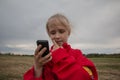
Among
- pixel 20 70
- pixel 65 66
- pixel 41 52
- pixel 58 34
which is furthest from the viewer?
pixel 20 70

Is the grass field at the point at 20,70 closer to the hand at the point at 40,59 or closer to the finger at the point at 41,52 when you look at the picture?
the hand at the point at 40,59

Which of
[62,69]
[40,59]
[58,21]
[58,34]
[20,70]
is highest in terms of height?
[58,21]

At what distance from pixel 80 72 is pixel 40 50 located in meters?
0.49

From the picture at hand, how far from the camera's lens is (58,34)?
275cm

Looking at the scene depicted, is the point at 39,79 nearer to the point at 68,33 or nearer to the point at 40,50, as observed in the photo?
the point at 40,50

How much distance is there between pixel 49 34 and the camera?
9.25 feet

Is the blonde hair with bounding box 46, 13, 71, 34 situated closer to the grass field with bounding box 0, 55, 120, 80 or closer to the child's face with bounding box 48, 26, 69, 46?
the child's face with bounding box 48, 26, 69, 46

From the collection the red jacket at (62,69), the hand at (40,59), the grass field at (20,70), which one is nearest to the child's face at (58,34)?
the red jacket at (62,69)

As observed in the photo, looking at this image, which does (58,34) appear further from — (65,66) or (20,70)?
(20,70)

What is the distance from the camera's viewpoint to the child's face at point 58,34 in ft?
8.96

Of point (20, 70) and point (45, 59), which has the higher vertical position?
point (45, 59)

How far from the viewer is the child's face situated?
8.96ft

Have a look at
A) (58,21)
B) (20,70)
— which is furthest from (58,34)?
(20,70)

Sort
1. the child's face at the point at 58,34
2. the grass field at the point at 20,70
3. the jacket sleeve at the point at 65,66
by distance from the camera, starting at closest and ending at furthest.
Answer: the jacket sleeve at the point at 65,66
the child's face at the point at 58,34
the grass field at the point at 20,70
